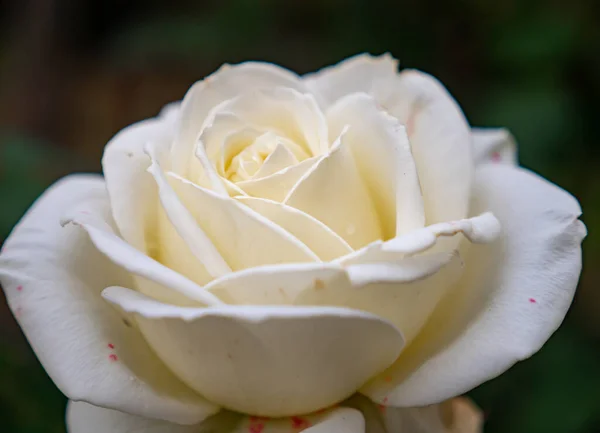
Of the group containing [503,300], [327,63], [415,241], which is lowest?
[327,63]

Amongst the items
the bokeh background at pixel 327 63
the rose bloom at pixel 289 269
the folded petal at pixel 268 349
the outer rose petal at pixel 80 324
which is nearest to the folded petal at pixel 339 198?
the rose bloom at pixel 289 269

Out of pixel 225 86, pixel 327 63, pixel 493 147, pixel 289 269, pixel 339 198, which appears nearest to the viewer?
pixel 289 269

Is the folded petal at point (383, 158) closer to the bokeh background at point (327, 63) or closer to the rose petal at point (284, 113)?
the rose petal at point (284, 113)

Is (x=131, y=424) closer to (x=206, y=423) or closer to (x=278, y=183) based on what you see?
(x=206, y=423)

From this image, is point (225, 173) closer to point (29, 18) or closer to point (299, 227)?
point (299, 227)

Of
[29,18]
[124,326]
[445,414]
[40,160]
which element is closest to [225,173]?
[124,326]

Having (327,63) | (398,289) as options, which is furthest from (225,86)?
(327,63)
